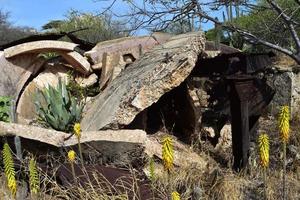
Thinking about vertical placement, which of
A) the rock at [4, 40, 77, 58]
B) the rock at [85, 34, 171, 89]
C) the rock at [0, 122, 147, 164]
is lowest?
the rock at [0, 122, 147, 164]

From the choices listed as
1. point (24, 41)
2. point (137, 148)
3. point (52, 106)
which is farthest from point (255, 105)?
point (24, 41)

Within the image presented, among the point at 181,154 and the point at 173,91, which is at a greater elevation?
the point at 173,91

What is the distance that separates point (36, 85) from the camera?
10.2 m

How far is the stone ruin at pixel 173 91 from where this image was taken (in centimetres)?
579

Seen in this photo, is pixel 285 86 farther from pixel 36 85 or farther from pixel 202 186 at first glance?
pixel 36 85

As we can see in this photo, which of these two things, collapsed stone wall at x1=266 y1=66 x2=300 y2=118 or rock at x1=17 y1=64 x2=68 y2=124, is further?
rock at x1=17 y1=64 x2=68 y2=124

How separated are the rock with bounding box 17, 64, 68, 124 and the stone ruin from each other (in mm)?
19

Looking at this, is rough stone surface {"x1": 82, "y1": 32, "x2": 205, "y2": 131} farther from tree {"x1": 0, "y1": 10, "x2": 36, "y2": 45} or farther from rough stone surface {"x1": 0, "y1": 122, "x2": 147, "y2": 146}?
tree {"x1": 0, "y1": 10, "x2": 36, "y2": 45}

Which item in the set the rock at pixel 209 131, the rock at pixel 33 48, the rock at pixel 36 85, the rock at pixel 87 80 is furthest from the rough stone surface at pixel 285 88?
the rock at pixel 33 48

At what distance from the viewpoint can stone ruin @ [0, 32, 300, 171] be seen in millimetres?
5793

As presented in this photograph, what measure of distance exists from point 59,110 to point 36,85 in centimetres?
293

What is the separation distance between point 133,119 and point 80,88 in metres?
3.92

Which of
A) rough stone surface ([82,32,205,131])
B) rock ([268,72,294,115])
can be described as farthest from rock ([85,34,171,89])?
rough stone surface ([82,32,205,131])

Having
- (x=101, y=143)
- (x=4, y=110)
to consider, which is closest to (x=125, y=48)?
(x=4, y=110)
